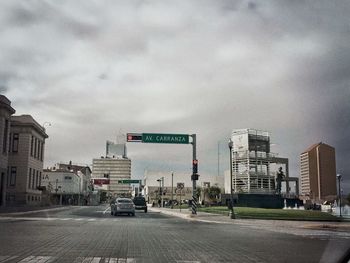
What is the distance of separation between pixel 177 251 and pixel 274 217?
25.4 meters

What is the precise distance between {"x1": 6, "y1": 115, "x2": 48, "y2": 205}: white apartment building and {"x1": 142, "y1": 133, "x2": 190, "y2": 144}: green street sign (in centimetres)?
3276

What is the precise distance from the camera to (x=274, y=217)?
3841 centimetres

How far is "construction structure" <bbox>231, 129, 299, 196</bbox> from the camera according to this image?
444 feet

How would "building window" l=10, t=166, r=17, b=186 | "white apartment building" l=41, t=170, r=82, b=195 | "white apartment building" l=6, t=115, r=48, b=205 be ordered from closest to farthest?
1. "white apartment building" l=6, t=115, r=48, b=205
2. "building window" l=10, t=166, r=17, b=186
3. "white apartment building" l=41, t=170, r=82, b=195

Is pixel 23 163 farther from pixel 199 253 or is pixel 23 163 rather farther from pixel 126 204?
pixel 199 253

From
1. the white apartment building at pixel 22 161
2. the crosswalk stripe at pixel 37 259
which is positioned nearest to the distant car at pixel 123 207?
the white apartment building at pixel 22 161

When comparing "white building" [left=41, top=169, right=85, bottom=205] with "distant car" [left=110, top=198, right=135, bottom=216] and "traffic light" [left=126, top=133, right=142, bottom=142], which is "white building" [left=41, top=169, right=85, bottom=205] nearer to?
"traffic light" [left=126, top=133, right=142, bottom=142]

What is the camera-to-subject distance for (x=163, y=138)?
4744 centimetres

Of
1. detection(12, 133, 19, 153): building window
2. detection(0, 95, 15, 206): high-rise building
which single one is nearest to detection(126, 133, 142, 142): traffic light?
detection(0, 95, 15, 206): high-rise building

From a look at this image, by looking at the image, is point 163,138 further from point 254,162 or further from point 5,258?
point 254,162

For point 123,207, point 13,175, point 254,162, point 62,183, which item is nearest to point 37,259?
point 123,207

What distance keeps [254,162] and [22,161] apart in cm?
7974

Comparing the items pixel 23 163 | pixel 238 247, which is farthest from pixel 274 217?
pixel 23 163

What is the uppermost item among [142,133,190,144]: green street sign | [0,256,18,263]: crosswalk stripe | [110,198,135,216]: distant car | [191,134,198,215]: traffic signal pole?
[142,133,190,144]: green street sign
